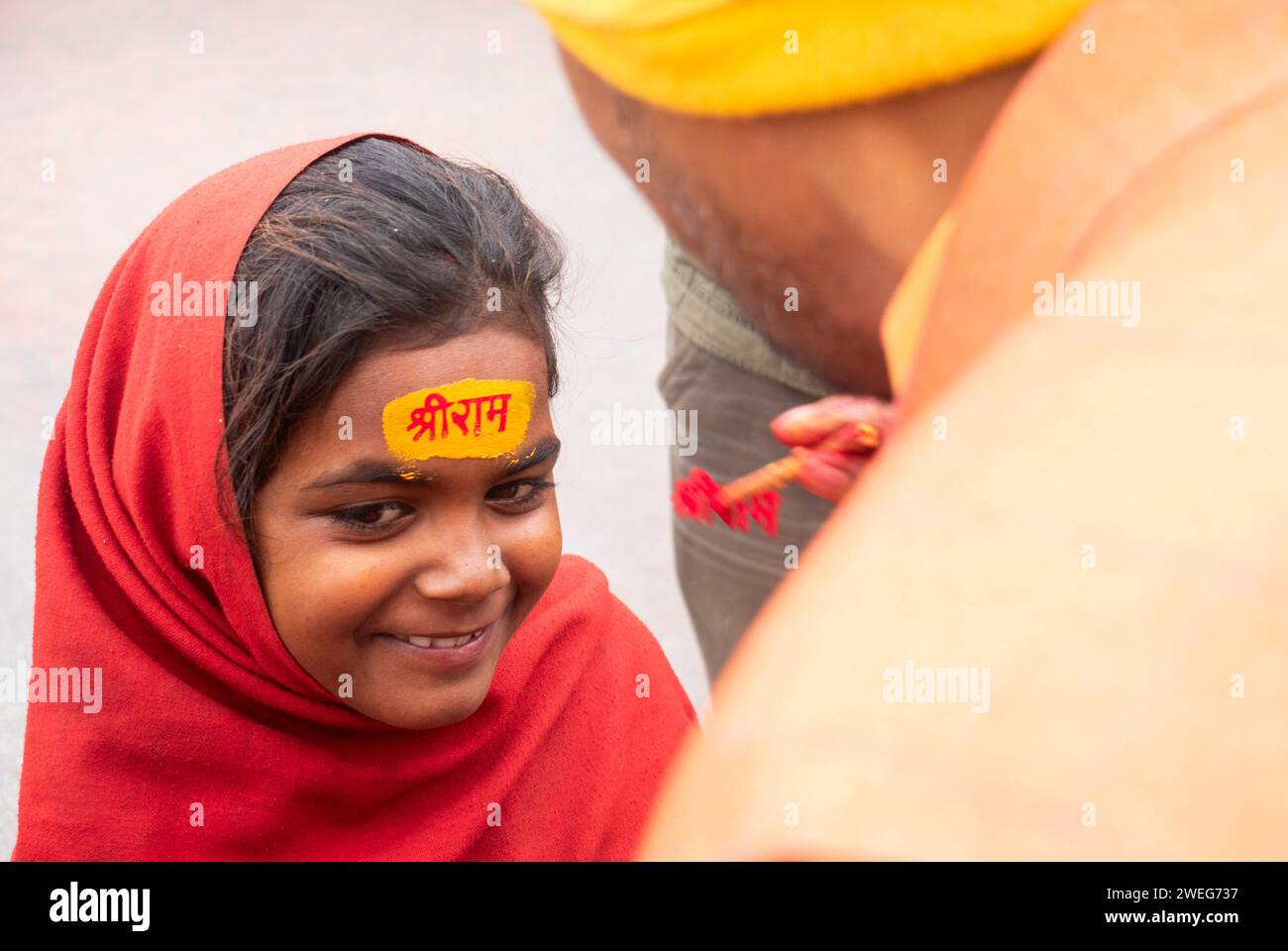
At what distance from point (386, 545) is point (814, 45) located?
0.42 m

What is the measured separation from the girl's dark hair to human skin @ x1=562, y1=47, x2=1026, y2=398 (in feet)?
0.71

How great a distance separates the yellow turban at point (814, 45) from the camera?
1.43 ft

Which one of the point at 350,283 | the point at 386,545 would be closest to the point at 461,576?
the point at 386,545

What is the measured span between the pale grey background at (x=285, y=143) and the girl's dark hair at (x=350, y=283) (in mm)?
1047

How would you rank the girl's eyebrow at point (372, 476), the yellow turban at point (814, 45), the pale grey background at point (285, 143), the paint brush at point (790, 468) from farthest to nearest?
1. the pale grey background at point (285, 143)
2. the girl's eyebrow at point (372, 476)
3. the paint brush at point (790, 468)
4. the yellow turban at point (814, 45)

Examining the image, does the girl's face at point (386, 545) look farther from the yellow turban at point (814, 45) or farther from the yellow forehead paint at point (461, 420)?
the yellow turban at point (814, 45)

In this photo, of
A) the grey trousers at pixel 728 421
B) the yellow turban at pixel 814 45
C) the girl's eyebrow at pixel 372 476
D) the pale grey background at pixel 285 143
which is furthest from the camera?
the pale grey background at pixel 285 143

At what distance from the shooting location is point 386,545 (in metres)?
0.78

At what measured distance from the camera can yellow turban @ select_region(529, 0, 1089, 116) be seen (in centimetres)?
44

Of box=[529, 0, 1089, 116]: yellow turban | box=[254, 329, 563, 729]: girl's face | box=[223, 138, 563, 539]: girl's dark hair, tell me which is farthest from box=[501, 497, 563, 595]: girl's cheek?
box=[529, 0, 1089, 116]: yellow turban

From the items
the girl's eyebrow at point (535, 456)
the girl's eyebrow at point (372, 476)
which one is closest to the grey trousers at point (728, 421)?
the girl's eyebrow at point (535, 456)

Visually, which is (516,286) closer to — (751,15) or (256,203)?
(256,203)

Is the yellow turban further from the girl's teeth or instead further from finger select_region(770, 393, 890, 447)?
the girl's teeth
